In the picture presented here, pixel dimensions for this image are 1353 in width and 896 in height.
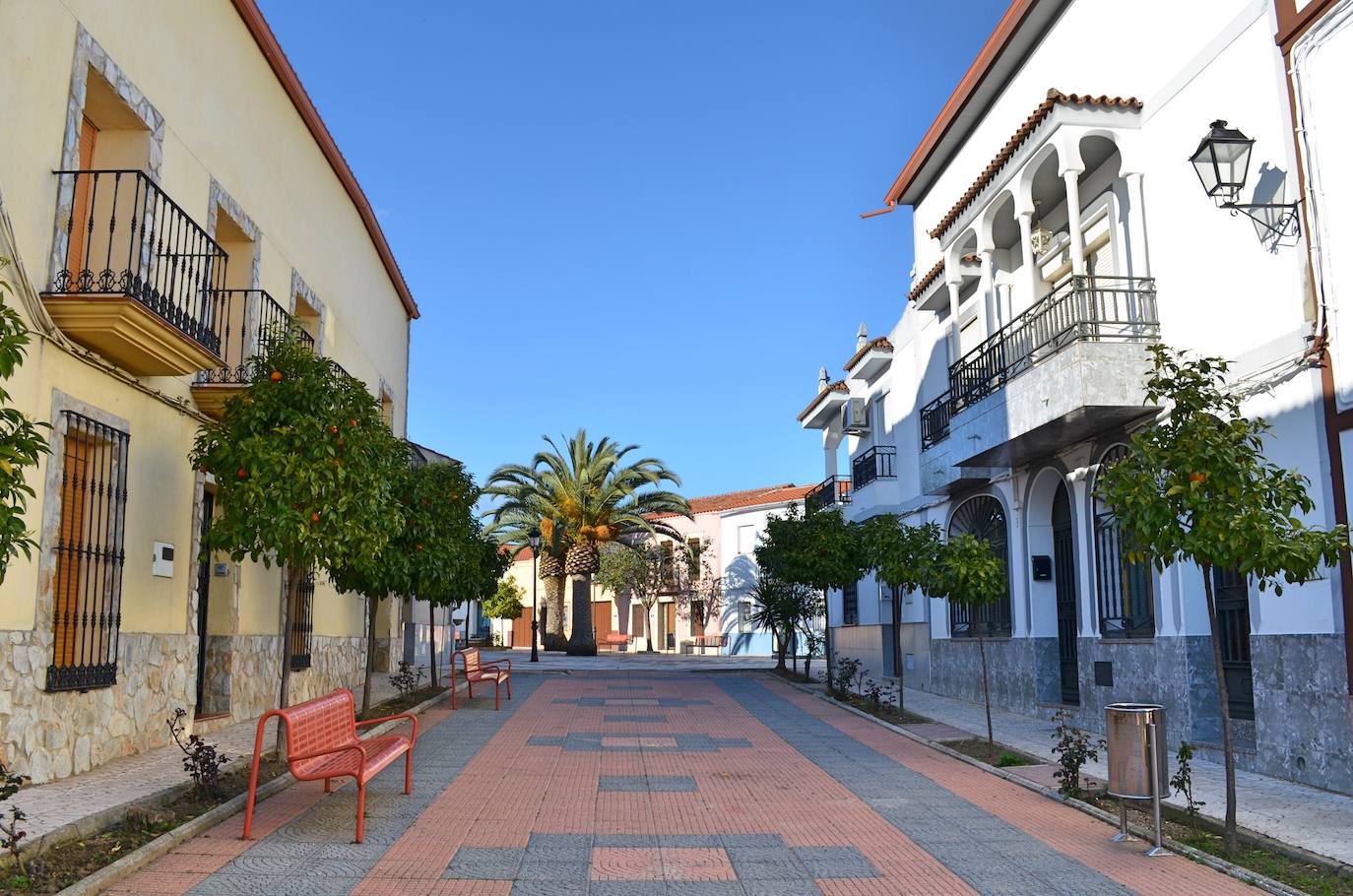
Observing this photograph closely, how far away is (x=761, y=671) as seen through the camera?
26.3m

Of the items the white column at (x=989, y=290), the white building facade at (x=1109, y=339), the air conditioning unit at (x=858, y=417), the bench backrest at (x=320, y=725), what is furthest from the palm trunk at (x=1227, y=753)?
the air conditioning unit at (x=858, y=417)

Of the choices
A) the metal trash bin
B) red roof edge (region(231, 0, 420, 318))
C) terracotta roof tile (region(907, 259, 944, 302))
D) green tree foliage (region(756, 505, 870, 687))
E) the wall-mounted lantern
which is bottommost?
the metal trash bin

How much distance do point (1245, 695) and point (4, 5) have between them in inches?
479

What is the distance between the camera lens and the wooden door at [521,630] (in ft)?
190

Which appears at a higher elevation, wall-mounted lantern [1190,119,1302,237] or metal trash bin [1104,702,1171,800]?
wall-mounted lantern [1190,119,1302,237]

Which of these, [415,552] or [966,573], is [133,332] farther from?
[966,573]

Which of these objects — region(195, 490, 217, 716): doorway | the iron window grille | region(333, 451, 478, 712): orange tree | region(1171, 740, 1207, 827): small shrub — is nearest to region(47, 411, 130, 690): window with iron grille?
region(195, 490, 217, 716): doorway

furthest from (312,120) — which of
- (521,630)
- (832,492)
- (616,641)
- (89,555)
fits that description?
(521,630)

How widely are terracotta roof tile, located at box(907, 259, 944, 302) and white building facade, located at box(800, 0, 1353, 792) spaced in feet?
0.26

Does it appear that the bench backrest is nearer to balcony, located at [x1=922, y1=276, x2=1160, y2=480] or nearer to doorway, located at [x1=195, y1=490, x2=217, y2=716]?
doorway, located at [x1=195, y1=490, x2=217, y2=716]

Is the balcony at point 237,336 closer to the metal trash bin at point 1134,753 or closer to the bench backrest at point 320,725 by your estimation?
the bench backrest at point 320,725

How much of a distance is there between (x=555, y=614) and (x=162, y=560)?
29.2 m

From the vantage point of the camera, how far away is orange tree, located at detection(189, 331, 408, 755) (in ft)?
29.9

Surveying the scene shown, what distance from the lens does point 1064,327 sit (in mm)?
13156
